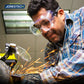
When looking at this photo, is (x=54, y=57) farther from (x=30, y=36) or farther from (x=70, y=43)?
(x=30, y=36)

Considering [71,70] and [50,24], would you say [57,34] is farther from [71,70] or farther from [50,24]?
[71,70]

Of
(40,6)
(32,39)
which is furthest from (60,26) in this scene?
(32,39)

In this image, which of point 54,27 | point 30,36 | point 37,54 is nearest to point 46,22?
point 54,27

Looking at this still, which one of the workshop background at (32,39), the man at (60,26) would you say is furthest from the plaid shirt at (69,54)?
the workshop background at (32,39)

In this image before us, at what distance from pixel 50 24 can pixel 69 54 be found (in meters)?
0.24

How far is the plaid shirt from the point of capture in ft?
1.60

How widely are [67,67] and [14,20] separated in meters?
1.19

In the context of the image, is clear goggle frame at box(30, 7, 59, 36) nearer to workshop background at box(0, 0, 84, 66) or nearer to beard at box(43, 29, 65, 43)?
beard at box(43, 29, 65, 43)

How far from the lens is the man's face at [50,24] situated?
74 cm

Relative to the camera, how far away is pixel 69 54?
0.72 meters

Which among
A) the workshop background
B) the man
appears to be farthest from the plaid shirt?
the workshop background

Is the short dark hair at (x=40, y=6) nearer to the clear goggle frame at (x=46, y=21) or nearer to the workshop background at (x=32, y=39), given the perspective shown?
the clear goggle frame at (x=46, y=21)

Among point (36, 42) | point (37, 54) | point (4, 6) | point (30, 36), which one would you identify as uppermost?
point (4, 6)

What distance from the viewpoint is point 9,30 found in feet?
5.53
